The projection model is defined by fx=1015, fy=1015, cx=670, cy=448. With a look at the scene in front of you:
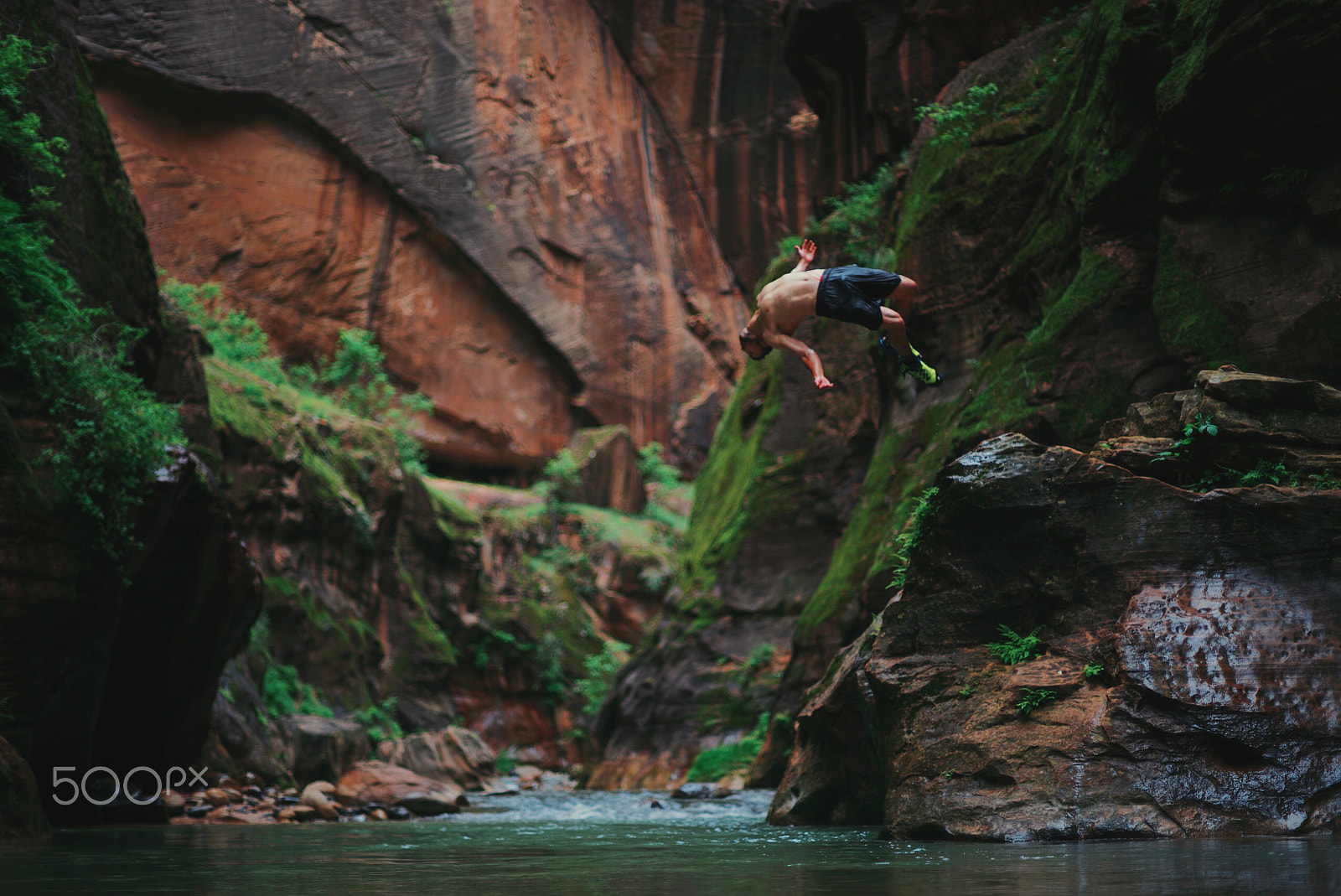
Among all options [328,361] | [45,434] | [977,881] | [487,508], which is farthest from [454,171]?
[977,881]

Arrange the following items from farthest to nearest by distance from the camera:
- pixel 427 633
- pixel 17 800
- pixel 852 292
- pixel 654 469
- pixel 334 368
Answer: pixel 654 469 < pixel 334 368 < pixel 427 633 < pixel 852 292 < pixel 17 800

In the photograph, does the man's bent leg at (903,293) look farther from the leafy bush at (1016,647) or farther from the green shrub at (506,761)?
the green shrub at (506,761)

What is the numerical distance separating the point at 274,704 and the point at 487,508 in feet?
44.1

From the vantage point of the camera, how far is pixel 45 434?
28.3 feet

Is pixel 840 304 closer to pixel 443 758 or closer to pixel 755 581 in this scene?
pixel 755 581

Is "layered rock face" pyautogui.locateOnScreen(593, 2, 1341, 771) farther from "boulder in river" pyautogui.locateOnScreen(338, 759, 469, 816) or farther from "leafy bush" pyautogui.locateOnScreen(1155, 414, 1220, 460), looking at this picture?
"boulder in river" pyautogui.locateOnScreen(338, 759, 469, 816)

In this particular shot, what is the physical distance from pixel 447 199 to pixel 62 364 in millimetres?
25265

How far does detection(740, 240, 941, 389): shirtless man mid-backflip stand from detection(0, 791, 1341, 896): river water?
355cm

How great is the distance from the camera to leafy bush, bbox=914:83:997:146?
497 inches

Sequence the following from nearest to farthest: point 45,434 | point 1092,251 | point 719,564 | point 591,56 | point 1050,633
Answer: point 1050,633
point 45,434
point 1092,251
point 719,564
point 591,56

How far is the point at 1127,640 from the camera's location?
654 centimetres

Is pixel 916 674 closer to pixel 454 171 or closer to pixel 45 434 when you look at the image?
pixel 45 434

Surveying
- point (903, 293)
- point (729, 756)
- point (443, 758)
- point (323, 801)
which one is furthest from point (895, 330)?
point (443, 758)

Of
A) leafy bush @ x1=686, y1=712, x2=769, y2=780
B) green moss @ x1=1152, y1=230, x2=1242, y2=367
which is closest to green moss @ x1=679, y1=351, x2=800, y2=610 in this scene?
leafy bush @ x1=686, y1=712, x2=769, y2=780
